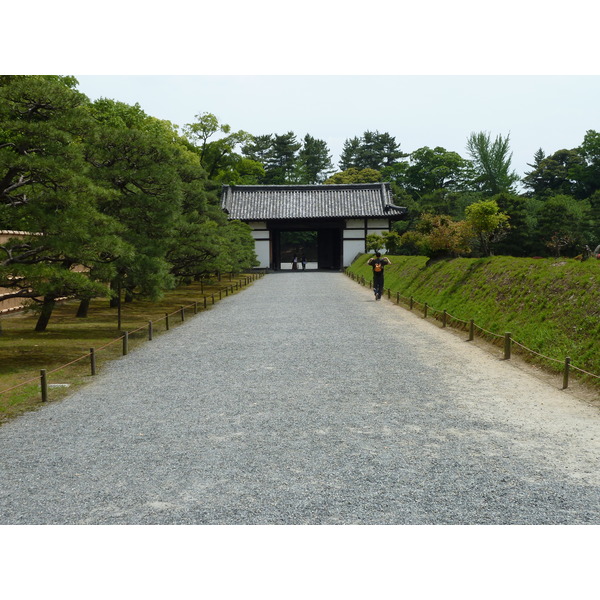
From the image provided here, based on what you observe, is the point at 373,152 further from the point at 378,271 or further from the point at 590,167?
the point at 378,271

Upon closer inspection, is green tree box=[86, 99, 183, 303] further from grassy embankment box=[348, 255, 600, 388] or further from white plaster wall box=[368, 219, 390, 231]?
white plaster wall box=[368, 219, 390, 231]

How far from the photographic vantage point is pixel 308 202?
151 ft

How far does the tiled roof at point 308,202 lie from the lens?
43.4m

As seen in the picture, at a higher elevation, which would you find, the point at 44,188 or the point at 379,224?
the point at 379,224

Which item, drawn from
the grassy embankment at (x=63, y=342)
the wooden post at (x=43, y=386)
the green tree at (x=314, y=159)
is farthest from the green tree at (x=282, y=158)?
the wooden post at (x=43, y=386)

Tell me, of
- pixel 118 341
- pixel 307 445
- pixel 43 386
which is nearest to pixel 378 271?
pixel 118 341

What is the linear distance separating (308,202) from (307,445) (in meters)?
40.8

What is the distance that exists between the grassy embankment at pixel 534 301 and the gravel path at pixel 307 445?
1.00 meters

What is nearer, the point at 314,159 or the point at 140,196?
the point at 140,196

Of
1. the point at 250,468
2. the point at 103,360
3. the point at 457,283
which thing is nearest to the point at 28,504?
the point at 250,468

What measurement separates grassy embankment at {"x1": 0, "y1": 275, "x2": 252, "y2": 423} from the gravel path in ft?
2.00

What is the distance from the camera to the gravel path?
4738 mm

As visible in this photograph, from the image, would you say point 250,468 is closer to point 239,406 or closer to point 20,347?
point 239,406

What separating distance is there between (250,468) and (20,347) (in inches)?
364
